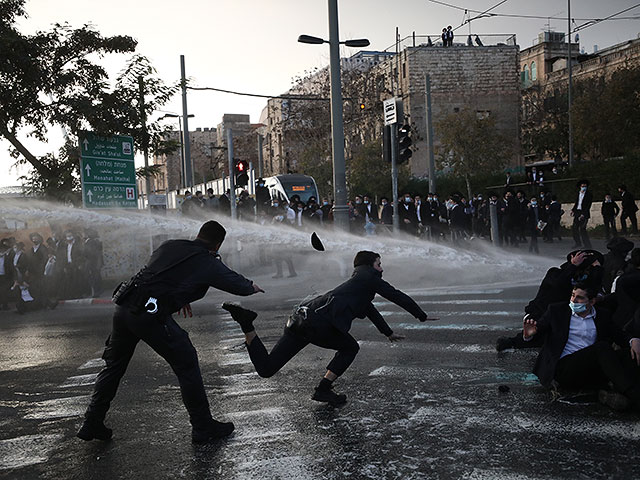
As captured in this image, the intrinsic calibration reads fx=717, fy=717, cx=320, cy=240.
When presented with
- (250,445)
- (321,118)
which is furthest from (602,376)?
(321,118)

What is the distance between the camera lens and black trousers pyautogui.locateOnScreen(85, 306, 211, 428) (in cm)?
530

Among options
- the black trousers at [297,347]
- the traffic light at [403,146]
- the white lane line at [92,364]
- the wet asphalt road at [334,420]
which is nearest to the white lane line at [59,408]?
the wet asphalt road at [334,420]

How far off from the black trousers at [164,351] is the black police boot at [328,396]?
1190mm

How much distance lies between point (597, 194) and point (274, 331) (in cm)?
2334

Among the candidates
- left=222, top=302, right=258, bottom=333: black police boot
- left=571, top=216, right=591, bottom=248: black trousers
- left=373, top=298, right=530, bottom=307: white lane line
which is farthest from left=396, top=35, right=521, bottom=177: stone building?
left=222, top=302, right=258, bottom=333: black police boot

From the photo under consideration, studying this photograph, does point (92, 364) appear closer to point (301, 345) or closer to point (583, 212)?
point (301, 345)

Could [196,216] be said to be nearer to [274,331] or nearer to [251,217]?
[251,217]

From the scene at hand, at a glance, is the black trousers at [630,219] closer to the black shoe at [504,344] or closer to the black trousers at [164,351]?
the black shoe at [504,344]

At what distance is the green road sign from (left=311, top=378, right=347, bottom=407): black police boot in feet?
40.4

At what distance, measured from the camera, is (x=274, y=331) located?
400 inches

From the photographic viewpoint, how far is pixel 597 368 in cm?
596

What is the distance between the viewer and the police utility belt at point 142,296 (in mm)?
5266

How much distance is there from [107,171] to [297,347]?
12703 mm

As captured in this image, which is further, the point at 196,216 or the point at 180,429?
the point at 196,216
